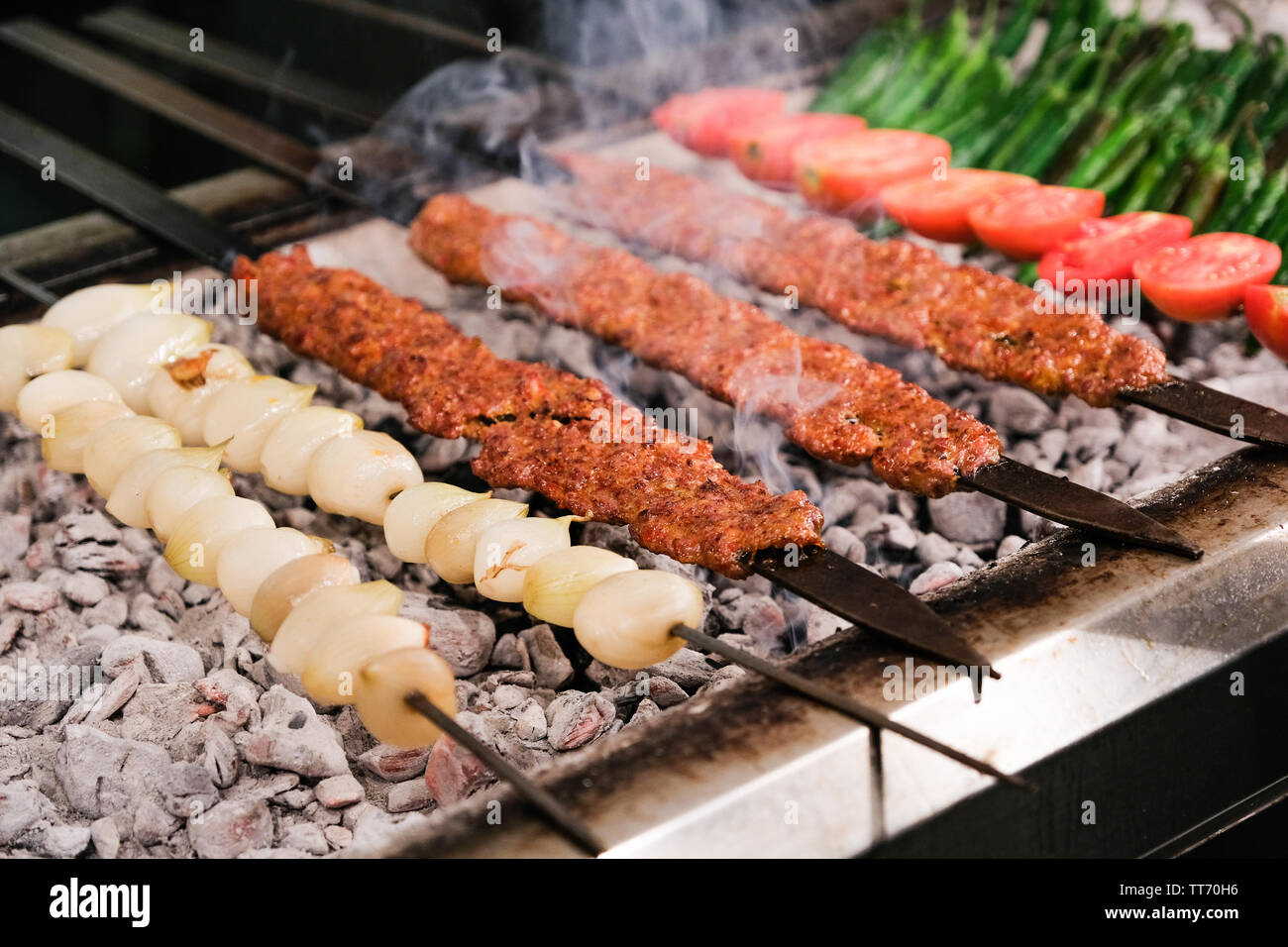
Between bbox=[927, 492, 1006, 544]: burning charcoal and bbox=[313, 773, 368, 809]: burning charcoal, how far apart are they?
1781mm

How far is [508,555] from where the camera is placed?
2.82 metres

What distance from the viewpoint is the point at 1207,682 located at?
2.55 meters

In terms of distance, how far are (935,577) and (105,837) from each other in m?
2.08

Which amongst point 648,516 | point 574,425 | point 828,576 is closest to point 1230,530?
point 828,576

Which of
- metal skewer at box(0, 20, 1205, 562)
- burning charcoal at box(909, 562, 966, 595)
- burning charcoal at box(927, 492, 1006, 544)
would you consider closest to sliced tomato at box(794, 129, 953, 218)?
metal skewer at box(0, 20, 1205, 562)

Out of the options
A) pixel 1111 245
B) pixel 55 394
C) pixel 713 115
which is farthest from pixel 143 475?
pixel 1111 245

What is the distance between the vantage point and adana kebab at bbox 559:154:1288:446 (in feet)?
11.0

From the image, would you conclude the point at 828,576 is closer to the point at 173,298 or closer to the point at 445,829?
the point at 445,829

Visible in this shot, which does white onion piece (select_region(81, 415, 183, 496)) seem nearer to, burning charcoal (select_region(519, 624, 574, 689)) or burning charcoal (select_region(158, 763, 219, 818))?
burning charcoal (select_region(158, 763, 219, 818))

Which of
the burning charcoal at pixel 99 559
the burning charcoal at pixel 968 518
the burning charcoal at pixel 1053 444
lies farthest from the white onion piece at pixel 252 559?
the burning charcoal at pixel 1053 444

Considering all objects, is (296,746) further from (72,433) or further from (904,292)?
(904,292)

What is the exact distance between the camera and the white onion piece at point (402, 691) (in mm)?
A: 2338

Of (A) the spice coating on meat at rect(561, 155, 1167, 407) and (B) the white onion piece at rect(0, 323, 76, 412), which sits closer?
(A) the spice coating on meat at rect(561, 155, 1167, 407)

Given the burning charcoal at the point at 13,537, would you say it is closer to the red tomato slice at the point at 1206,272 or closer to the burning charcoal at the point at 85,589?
the burning charcoal at the point at 85,589
